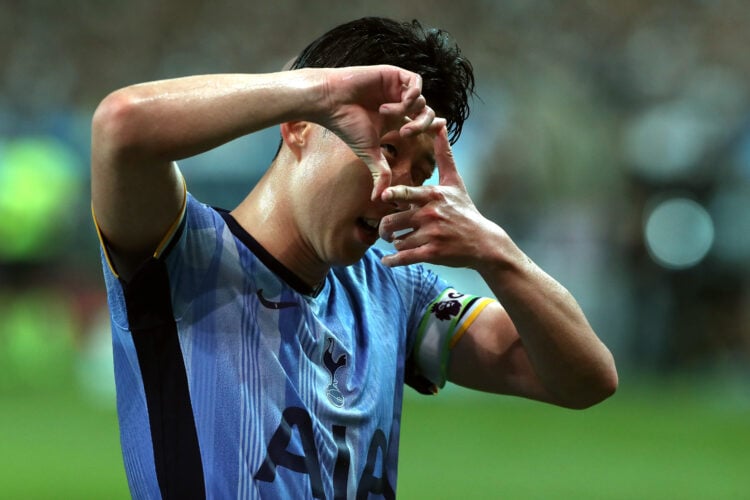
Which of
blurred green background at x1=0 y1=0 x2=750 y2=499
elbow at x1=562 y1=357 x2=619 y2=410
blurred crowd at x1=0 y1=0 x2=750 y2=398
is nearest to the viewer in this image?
elbow at x1=562 y1=357 x2=619 y2=410

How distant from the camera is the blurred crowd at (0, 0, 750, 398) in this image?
1017 cm

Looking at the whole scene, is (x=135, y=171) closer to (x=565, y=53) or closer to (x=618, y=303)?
(x=618, y=303)

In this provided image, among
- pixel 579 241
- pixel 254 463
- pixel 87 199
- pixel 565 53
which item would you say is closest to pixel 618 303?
pixel 579 241

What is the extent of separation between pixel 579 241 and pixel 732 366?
1.79 metres

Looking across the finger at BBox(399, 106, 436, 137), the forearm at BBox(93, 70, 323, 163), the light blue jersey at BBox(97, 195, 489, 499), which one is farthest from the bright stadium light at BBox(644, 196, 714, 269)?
the forearm at BBox(93, 70, 323, 163)

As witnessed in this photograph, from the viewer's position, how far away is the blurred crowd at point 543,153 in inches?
400

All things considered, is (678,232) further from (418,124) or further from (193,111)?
(193,111)

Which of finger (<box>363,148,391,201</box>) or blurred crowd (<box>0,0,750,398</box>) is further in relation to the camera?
blurred crowd (<box>0,0,750,398</box>)

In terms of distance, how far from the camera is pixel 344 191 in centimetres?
220

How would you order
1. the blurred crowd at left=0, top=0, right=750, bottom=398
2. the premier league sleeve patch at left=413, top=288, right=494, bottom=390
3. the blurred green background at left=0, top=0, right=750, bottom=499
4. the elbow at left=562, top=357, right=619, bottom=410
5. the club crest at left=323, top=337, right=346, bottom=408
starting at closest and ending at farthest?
the club crest at left=323, top=337, right=346, bottom=408 → the elbow at left=562, top=357, right=619, bottom=410 → the premier league sleeve patch at left=413, top=288, right=494, bottom=390 → the blurred green background at left=0, top=0, right=750, bottom=499 → the blurred crowd at left=0, top=0, right=750, bottom=398

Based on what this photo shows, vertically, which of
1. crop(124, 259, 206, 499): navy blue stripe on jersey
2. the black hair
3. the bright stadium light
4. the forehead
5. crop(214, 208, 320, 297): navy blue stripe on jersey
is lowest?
crop(124, 259, 206, 499): navy blue stripe on jersey

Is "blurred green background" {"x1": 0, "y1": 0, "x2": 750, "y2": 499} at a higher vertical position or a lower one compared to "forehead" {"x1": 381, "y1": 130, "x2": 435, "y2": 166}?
higher

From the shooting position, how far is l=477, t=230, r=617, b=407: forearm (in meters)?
2.32

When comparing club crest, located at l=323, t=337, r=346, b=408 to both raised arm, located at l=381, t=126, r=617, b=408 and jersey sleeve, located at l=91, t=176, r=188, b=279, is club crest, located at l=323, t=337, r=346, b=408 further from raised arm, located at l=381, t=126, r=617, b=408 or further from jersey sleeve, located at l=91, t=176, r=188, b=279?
jersey sleeve, located at l=91, t=176, r=188, b=279
